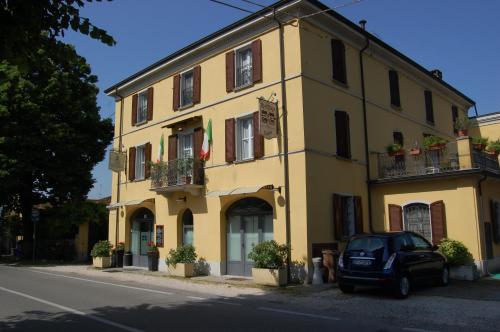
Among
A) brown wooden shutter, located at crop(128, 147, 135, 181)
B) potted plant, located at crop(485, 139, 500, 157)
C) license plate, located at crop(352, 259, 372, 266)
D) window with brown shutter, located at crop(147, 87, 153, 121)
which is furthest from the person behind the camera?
brown wooden shutter, located at crop(128, 147, 135, 181)

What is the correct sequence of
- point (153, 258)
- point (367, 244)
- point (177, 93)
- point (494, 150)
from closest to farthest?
point (367, 244), point (494, 150), point (153, 258), point (177, 93)

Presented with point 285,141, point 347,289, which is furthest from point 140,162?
point 347,289

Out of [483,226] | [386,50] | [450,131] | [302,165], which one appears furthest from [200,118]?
[450,131]

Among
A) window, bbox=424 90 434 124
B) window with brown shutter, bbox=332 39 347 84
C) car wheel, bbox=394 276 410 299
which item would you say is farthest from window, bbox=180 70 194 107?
car wheel, bbox=394 276 410 299

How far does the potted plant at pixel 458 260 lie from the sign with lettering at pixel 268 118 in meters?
7.00

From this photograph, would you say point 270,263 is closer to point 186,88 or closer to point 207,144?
point 207,144

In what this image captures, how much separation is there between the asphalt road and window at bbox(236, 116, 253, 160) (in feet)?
20.1

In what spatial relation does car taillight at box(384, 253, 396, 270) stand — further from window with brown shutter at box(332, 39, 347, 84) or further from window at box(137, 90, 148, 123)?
window at box(137, 90, 148, 123)

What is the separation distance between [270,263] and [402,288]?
466cm

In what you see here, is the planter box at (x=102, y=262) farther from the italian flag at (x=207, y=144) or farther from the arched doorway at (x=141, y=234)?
the italian flag at (x=207, y=144)

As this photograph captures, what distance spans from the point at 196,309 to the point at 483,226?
434 inches

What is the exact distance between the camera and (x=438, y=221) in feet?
54.1

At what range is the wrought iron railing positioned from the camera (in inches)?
750

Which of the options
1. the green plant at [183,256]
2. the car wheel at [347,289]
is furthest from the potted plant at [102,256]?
the car wheel at [347,289]
